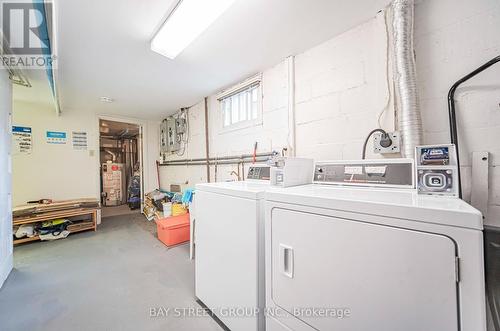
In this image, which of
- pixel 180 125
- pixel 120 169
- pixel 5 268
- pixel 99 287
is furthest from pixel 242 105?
pixel 120 169

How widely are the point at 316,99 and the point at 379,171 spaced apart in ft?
2.96

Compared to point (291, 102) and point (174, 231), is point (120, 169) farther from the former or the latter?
Answer: point (291, 102)

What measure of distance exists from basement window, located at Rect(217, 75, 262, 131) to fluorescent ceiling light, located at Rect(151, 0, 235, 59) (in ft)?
3.13

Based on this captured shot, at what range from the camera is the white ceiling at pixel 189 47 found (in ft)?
4.36

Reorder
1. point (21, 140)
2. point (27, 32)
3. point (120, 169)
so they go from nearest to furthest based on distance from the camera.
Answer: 1. point (27, 32)
2. point (21, 140)
3. point (120, 169)

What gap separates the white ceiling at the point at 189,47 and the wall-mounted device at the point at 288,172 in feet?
3.50

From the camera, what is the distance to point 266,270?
1.05 meters

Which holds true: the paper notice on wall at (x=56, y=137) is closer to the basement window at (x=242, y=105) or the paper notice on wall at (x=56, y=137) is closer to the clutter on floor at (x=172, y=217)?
the clutter on floor at (x=172, y=217)

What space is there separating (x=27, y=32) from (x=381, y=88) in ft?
9.12

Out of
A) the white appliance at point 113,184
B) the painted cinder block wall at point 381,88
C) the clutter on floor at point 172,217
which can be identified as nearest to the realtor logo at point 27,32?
the painted cinder block wall at point 381,88

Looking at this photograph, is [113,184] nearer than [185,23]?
No

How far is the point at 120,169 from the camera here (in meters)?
6.27

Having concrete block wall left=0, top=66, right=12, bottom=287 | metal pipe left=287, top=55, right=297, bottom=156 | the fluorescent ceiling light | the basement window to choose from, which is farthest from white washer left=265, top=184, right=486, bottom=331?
concrete block wall left=0, top=66, right=12, bottom=287

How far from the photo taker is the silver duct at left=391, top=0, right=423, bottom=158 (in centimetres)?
118
